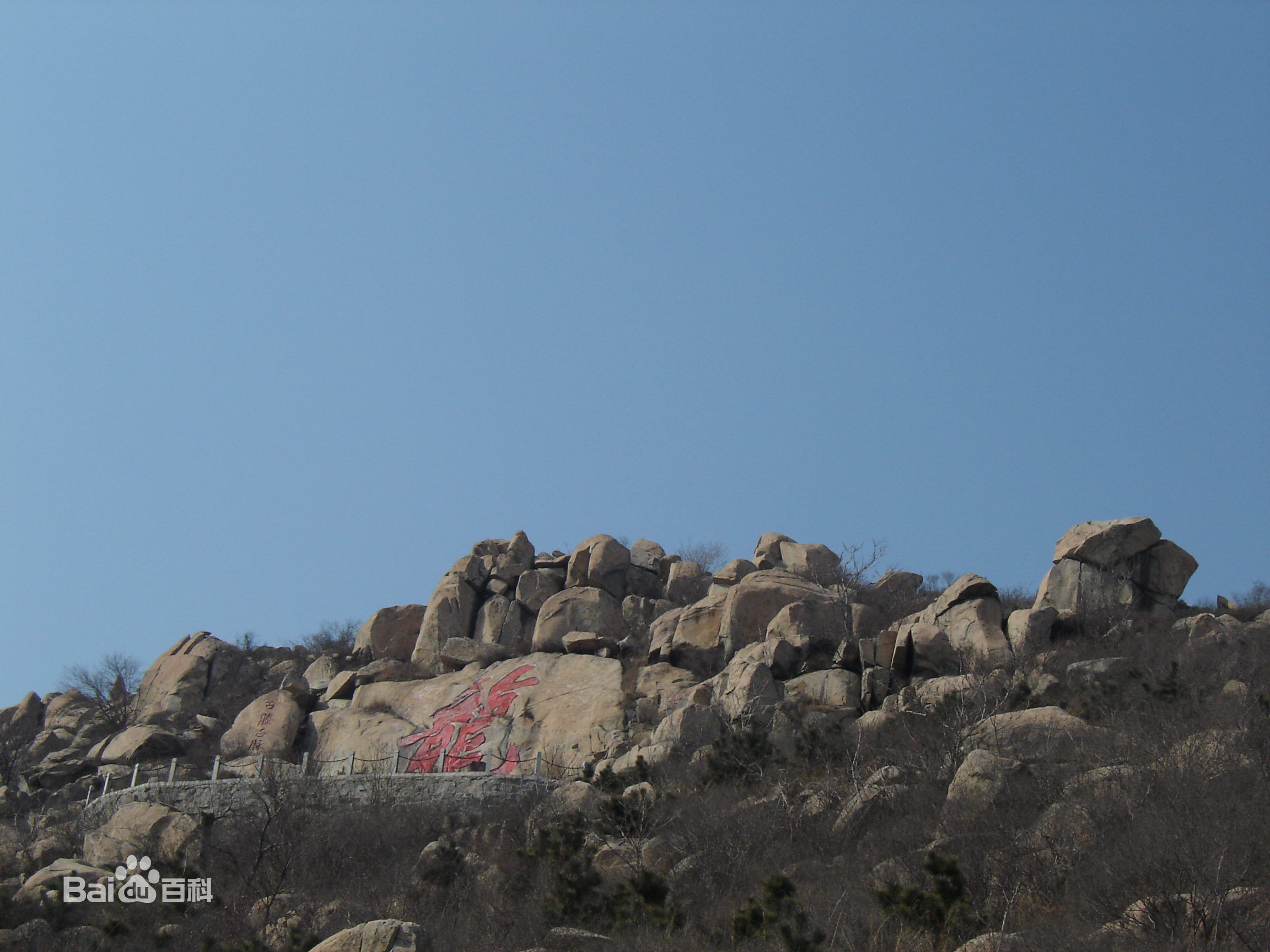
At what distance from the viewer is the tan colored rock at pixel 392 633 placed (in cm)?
3216

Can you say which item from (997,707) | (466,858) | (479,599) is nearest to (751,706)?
(997,707)

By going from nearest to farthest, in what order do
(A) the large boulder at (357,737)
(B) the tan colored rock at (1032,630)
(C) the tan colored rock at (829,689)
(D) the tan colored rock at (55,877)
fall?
(D) the tan colored rock at (55,877)
(C) the tan colored rock at (829,689)
(B) the tan colored rock at (1032,630)
(A) the large boulder at (357,737)

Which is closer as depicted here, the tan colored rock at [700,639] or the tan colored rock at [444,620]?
the tan colored rock at [700,639]

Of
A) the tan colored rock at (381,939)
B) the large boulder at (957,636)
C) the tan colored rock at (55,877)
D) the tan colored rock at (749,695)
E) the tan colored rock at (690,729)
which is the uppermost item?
the large boulder at (957,636)

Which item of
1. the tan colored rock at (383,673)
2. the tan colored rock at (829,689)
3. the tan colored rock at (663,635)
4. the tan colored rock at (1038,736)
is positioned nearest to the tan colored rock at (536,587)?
the tan colored rock at (383,673)

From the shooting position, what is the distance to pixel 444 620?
1225 inches

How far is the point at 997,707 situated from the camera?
17.9 metres

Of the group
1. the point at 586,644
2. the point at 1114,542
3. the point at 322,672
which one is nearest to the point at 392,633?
the point at 322,672

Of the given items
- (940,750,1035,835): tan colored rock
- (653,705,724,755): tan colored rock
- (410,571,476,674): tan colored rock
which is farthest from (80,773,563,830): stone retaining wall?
(410,571,476,674): tan colored rock

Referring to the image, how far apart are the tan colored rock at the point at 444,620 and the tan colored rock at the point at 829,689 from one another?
11.3 m

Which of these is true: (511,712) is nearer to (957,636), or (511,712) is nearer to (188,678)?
(957,636)

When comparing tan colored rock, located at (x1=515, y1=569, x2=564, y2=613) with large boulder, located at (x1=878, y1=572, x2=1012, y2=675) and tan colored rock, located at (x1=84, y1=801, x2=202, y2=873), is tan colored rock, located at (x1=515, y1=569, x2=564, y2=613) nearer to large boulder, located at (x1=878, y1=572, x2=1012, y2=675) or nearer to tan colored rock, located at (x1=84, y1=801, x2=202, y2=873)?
large boulder, located at (x1=878, y1=572, x2=1012, y2=675)

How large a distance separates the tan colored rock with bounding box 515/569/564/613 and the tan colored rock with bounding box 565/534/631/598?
0.38m

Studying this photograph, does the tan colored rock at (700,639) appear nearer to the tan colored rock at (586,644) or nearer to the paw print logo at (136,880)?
the tan colored rock at (586,644)
